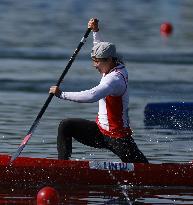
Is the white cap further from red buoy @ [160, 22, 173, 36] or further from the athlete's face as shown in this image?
red buoy @ [160, 22, 173, 36]

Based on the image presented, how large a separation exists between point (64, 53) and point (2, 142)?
1413 cm

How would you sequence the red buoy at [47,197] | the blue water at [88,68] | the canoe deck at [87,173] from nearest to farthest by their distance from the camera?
1. the red buoy at [47,197]
2. the canoe deck at [87,173]
3. the blue water at [88,68]

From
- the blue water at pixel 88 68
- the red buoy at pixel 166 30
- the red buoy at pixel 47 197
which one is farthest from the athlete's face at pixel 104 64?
the red buoy at pixel 166 30

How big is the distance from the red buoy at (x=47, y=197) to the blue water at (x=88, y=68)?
0.70m

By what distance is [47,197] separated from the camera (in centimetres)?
1529

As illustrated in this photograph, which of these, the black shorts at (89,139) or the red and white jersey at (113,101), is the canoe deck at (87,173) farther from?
the red and white jersey at (113,101)

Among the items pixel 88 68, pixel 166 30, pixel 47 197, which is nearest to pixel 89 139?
pixel 47 197

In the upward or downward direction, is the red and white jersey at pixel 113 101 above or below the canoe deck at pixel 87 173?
above

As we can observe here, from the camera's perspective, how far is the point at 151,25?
46594mm

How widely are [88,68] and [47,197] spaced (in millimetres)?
15739

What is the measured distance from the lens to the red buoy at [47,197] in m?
15.3

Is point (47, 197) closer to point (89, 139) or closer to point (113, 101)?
point (89, 139)

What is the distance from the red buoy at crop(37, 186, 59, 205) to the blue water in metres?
0.70

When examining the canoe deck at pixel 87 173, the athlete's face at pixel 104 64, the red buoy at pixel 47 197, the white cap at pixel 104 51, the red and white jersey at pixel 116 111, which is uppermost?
the white cap at pixel 104 51
